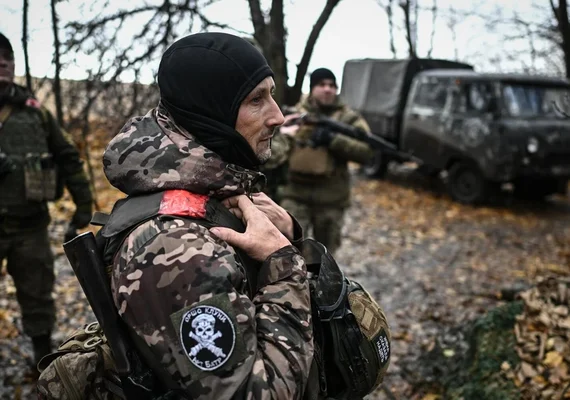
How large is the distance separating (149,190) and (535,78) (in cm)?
923

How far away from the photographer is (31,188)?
3.32 meters

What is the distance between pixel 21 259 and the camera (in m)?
3.43

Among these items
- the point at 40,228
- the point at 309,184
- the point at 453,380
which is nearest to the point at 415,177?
the point at 309,184

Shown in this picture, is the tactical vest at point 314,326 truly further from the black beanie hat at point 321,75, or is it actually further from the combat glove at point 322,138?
the black beanie hat at point 321,75

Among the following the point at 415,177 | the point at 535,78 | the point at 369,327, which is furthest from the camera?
the point at 415,177

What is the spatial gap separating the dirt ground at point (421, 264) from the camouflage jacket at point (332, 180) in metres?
1.15

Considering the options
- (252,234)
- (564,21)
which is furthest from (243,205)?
(564,21)

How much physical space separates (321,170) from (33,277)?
233cm

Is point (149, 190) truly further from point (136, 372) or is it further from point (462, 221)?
point (462, 221)

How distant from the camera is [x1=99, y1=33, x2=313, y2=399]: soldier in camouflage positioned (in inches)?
49.4

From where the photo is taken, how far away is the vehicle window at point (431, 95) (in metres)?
9.80

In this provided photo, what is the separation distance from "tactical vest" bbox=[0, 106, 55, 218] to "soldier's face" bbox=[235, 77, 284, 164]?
2.27 m

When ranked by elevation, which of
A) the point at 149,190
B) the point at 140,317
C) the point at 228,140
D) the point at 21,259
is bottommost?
the point at 21,259

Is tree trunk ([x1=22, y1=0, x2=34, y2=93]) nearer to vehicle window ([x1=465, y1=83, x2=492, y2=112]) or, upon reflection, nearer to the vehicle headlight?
vehicle window ([x1=465, y1=83, x2=492, y2=112])
